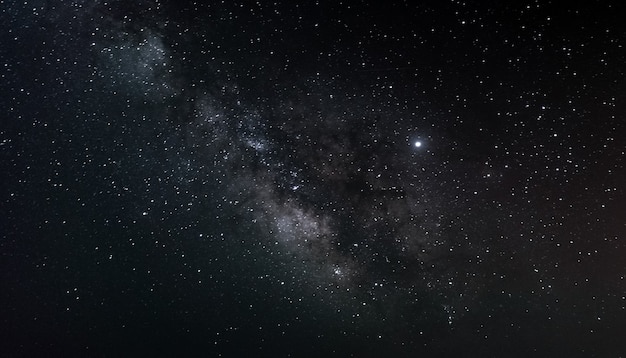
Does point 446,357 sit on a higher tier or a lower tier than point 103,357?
higher

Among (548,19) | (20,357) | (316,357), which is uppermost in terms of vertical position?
(548,19)

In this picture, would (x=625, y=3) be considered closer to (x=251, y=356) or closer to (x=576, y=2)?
(x=576, y=2)

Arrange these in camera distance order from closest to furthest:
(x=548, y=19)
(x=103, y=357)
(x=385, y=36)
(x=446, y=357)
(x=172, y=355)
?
Result: (x=548, y=19) → (x=385, y=36) → (x=446, y=357) → (x=103, y=357) → (x=172, y=355)

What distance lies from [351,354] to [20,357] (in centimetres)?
366

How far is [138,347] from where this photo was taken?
516 cm

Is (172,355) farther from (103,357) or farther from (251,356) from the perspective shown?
(251,356)

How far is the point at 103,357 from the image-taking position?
4949 millimetres

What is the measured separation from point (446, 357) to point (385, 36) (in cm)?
350

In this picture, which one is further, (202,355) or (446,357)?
(202,355)

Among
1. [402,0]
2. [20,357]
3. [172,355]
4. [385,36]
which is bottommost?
[172,355]

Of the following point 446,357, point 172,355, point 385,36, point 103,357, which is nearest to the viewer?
point 385,36

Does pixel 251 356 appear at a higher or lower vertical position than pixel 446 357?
lower

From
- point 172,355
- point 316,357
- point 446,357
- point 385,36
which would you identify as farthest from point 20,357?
point 385,36

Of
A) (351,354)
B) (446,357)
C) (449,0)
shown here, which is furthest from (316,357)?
(449,0)
